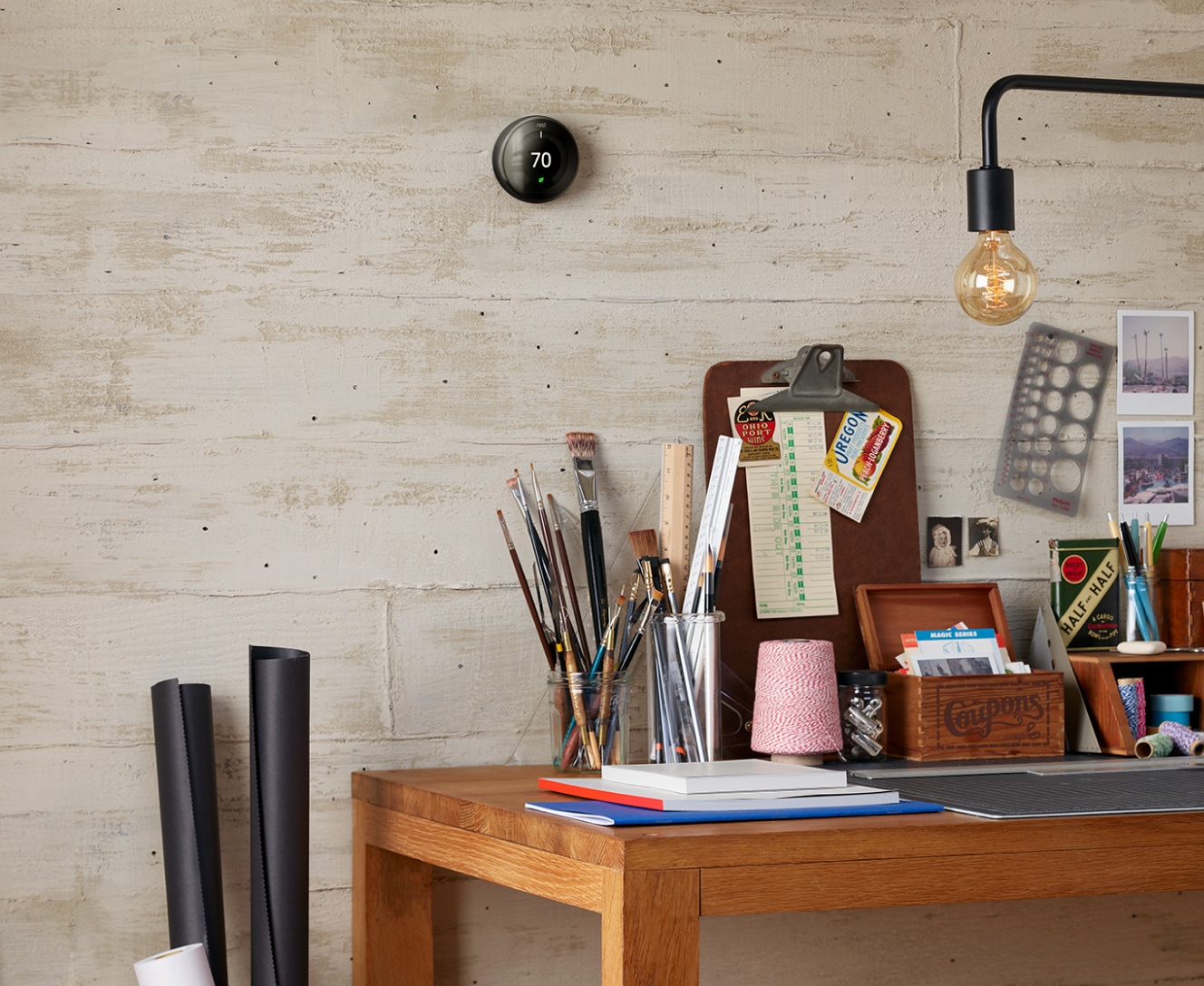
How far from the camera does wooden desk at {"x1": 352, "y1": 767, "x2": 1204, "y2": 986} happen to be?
1.05 meters

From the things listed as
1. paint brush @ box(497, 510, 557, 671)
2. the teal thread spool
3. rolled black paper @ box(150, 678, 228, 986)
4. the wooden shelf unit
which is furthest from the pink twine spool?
rolled black paper @ box(150, 678, 228, 986)

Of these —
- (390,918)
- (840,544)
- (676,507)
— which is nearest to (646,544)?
(676,507)

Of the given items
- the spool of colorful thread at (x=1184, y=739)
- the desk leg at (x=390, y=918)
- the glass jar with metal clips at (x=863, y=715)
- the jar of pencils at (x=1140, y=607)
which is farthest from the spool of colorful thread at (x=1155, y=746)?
the desk leg at (x=390, y=918)

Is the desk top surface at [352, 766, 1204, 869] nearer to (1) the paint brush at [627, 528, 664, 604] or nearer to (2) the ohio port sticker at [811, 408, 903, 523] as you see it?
(1) the paint brush at [627, 528, 664, 604]

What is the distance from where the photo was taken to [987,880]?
3.71 ft

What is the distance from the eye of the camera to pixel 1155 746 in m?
1.55

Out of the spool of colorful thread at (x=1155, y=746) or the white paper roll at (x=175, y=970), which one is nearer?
the white paper roll at (x=175, y=970)

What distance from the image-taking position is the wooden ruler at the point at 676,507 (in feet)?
5.24

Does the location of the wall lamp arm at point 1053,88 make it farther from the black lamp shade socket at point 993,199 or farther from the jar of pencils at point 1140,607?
the jar of pencils at point 1140,607

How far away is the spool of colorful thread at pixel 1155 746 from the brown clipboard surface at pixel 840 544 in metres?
0.35

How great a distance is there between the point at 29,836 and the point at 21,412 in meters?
0.50

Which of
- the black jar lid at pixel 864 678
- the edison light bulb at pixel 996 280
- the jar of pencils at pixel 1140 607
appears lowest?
the black jar lid at pixel 864 678

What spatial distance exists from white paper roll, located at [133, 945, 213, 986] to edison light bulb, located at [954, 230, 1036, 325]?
41.1 inches

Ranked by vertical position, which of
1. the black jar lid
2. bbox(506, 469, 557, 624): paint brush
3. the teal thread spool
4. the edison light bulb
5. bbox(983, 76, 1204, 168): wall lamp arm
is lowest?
the teal thread spool
